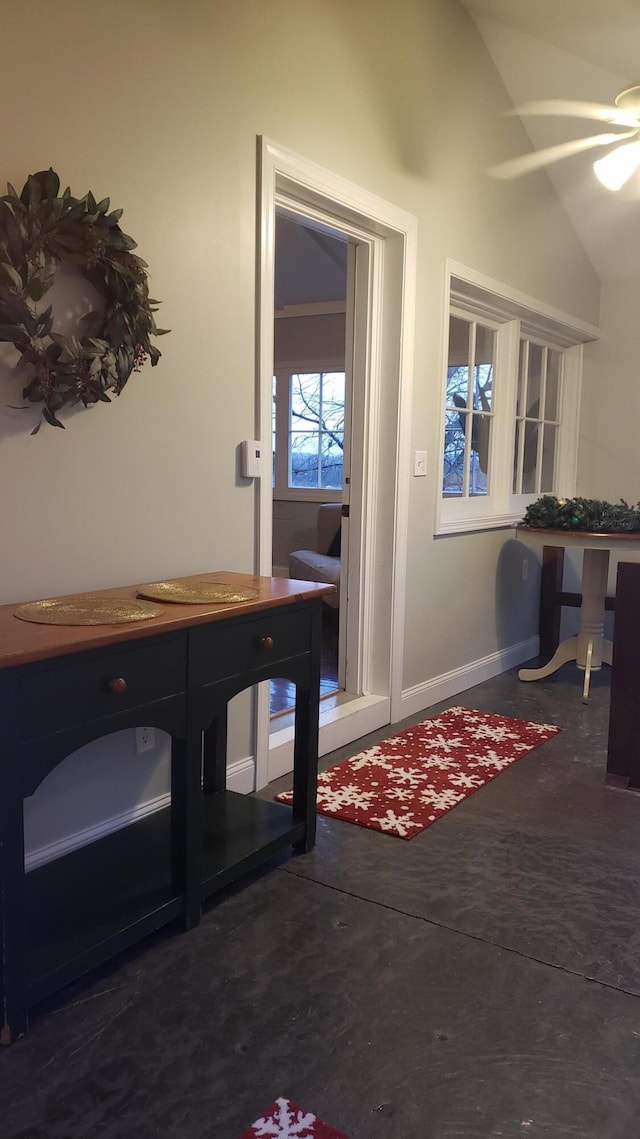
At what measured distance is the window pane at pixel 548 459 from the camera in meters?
5.13

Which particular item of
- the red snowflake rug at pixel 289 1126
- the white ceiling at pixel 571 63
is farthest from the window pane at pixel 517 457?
the red snowflake rug at pixel 289 1126

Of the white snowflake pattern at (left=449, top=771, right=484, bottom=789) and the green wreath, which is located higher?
the green wreath

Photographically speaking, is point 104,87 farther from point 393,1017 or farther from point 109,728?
point 393,1017

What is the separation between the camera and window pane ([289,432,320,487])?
21.2ft

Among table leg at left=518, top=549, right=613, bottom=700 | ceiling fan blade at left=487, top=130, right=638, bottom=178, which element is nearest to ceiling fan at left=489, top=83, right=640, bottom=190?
ceiling fan blade at left=487, top=130, right=638, bottom=178

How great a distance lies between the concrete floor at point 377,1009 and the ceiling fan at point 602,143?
2479 millimetres

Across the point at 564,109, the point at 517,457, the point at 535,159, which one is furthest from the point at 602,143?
the point at 517,457

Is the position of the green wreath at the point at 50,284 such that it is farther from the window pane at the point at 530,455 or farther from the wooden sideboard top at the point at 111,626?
the window pane at the point at 530,455

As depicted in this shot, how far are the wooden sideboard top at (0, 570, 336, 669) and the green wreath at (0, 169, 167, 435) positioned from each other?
51 centimetres

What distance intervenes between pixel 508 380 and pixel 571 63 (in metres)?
1.48

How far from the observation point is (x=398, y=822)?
2.58 meters

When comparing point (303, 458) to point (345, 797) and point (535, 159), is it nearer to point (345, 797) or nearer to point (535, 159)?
point (535, 159)

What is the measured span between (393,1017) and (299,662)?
35.2 inches

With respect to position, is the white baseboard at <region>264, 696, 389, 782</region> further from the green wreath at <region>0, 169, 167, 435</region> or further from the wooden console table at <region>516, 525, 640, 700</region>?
the green wreath at <region>0, 169, 167, 435</region>
